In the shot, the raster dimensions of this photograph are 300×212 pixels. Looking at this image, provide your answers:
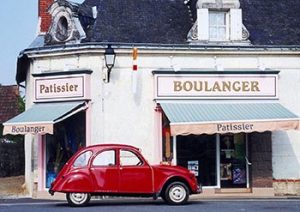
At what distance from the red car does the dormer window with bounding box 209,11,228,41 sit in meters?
6.48

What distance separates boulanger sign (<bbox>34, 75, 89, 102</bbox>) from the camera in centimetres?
2192

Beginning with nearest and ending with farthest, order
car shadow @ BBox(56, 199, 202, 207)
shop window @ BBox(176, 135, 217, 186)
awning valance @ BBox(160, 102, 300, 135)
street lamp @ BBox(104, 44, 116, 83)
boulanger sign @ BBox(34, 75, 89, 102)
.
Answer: car shadow @ BBox(56, 199, 202, 207) < awning valance @ BBox(160, 102, 300, 135) < street lamp @ BBox(104, 44, 116, 83) < boulanger sign @ BBox(34, 75, 89, 102) < shop window @ BBox(176, 135, 217, 186)

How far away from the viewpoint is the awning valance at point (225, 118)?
812 inches

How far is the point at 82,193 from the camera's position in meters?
18.0

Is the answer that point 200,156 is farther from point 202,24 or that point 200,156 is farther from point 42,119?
point 42,119

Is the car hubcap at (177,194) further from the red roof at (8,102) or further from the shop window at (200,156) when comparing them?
the red roof at (8,102)

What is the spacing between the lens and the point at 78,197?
18125mm

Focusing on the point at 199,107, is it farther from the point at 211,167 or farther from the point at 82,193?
the point at 82,193

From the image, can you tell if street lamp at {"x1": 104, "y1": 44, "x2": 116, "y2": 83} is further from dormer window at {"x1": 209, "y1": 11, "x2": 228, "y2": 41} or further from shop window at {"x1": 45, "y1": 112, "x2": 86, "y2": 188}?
dormer window at {"x1": 209, "y1": 11, "x2": 228, "y2": 41}

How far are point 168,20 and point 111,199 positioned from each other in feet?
22.5

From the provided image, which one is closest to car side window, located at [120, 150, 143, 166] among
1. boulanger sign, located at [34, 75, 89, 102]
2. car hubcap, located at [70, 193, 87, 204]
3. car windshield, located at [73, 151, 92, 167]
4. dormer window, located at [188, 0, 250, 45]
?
car windshield, located at [73, 151, 92, 167]

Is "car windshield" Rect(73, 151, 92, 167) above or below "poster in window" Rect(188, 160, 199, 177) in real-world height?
above

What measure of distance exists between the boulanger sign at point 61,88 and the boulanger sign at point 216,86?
246cm

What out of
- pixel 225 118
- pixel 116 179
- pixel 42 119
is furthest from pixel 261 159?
pixel 42 119
